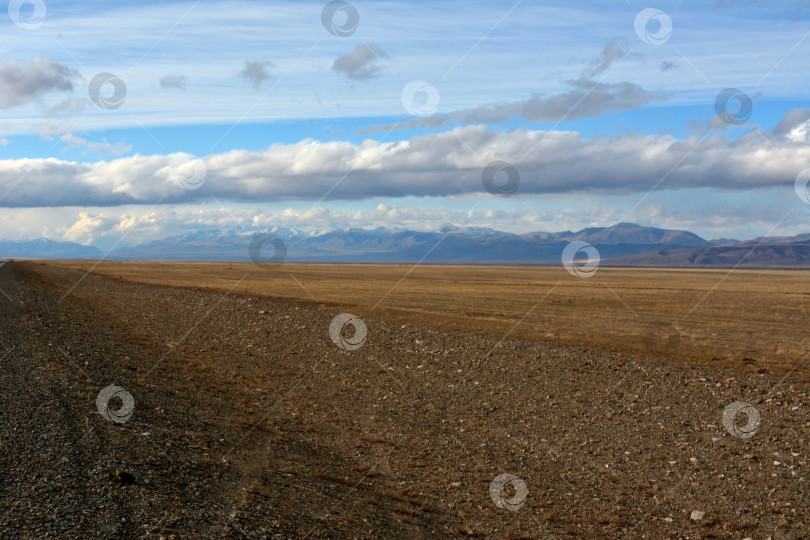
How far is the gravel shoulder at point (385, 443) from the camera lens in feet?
31.1

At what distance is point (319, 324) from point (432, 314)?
12358 millimetres

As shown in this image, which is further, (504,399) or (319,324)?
(319,324)

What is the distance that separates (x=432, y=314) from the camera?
3925cm

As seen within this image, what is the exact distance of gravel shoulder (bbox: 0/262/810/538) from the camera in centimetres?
947

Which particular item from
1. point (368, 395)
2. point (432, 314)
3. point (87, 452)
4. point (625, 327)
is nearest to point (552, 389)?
point (368, 395)

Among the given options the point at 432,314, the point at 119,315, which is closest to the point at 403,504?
the point at 119,315

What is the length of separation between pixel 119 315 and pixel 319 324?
11173 mm

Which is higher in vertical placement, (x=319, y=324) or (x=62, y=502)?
(x=319, y=324)

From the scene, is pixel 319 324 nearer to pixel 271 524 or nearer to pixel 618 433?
pixel 618 433

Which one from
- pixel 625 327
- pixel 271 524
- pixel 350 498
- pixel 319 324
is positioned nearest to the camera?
pixel 271 524

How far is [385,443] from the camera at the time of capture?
1465cm

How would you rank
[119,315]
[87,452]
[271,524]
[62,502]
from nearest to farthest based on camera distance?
[62,502] < [271,524] < [87,452] < [119,315]

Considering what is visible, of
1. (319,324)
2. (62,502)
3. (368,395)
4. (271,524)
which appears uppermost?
(319,324)

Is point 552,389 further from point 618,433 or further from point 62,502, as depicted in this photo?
point 62,502
